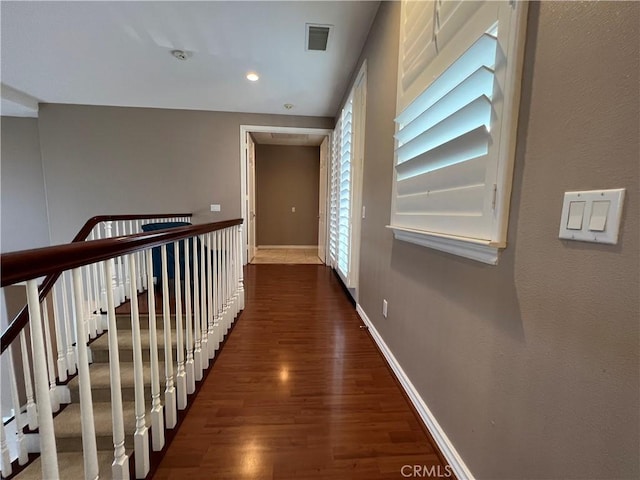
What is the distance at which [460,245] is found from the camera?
3.26 feet

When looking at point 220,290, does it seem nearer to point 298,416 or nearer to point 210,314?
point 210,314

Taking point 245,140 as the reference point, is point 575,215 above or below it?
below

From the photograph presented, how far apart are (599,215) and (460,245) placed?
0.45 metres

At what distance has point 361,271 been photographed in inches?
100

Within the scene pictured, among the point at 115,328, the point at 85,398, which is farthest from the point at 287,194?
the point at 85,398

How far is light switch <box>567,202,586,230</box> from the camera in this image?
23.3 inches

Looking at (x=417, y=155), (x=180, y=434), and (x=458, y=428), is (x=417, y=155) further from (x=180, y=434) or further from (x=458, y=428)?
(x=180, y=434)

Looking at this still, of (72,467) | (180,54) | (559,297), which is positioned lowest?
(72,467)

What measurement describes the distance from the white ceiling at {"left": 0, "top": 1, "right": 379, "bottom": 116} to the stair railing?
5.80 feet

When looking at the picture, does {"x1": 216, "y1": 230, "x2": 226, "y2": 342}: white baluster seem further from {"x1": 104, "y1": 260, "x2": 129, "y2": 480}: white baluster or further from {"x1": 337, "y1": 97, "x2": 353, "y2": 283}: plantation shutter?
{"x1": 337, "y1": 97, "x2": 353, "y2": 283}: plantation shutter

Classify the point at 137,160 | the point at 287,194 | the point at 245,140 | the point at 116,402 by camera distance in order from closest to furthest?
the point at 116,402
the point at 137,160
the point at 245,140
the point at 287,194

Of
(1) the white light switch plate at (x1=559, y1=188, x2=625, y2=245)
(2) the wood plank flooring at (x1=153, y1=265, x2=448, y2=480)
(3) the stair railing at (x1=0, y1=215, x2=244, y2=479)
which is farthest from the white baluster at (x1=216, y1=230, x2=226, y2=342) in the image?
(1) the white light switch plate at (x1=559, y1=188, x2=625, y2=245)

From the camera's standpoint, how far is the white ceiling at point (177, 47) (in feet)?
7.18

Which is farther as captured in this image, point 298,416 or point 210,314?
point 210,314
